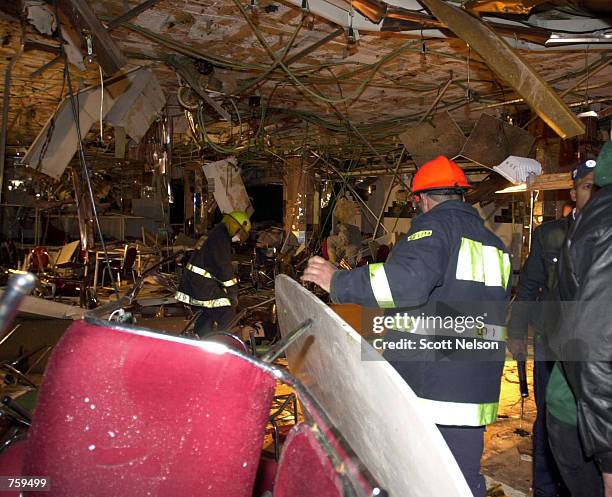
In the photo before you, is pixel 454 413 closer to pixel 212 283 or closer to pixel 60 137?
pixel 212 283

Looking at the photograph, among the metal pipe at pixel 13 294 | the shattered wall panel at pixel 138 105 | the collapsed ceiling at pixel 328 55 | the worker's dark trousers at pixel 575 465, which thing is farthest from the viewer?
the shattered wall panel at pixel 138 105

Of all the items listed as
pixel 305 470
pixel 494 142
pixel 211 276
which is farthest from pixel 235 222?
pixel 305 470

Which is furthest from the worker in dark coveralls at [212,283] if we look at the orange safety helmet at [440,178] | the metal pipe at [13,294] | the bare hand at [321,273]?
the metal pipe at [13,294]

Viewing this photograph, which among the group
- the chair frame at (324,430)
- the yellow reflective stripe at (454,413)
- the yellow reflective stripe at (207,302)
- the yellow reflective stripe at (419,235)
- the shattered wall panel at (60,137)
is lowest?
the yellow reflective stripe at (207,302)

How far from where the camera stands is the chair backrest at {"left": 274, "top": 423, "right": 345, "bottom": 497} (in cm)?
113

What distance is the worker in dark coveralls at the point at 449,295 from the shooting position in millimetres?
2164

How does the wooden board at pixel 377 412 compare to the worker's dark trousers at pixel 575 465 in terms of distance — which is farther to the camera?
the worker's dark trousers at pixel 575 465

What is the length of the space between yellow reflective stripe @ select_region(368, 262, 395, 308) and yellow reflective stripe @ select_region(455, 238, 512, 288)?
402 millimetres

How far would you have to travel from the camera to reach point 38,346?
17.6 ft

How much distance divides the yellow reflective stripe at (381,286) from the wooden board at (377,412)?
0.59 metres

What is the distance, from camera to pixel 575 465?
6.68ft

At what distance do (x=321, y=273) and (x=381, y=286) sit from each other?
0.98 ft

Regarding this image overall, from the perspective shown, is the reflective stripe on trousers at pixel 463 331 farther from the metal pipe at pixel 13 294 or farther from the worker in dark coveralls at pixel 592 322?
the metal pipe at pixel 13 294

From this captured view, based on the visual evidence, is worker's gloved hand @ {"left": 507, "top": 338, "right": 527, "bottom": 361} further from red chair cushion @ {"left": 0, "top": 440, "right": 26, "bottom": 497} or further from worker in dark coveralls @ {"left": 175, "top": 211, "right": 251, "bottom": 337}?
worker in dark coveralls @ {"left": 175, "top": 211, "right": 251, "bottom": 337}
